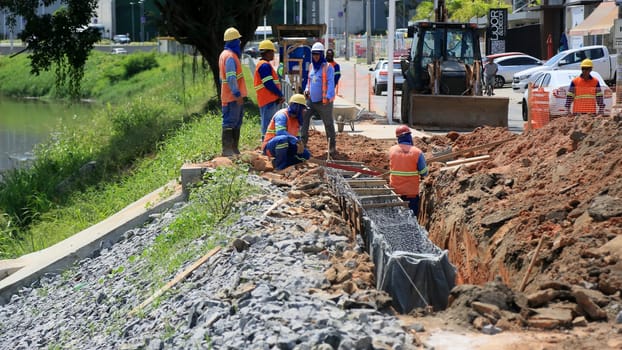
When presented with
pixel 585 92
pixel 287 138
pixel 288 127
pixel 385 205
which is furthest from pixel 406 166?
pixel 585 92

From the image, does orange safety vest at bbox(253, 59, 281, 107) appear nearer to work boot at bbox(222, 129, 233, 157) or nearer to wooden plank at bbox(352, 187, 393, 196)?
work boot at bbox(222, 129, 233, 157)

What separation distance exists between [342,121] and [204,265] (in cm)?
1202

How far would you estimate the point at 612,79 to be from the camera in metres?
38.4

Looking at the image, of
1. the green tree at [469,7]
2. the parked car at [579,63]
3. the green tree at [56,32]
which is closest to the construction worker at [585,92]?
the green tree at [56,32]

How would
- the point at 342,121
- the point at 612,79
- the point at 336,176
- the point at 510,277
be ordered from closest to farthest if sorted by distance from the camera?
the point at 510,277 → the point at 336,176 → the point at 342,121 → the point at 612,79

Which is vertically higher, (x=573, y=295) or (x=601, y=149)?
(x=601, y=149)

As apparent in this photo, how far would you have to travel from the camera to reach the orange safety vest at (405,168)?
482 inches

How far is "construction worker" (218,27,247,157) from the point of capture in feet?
47.0

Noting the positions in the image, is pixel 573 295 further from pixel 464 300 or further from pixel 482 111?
pixel 482 111

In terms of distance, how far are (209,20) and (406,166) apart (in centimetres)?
1537

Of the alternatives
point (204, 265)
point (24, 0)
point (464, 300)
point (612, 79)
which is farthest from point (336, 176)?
point (612, 79)

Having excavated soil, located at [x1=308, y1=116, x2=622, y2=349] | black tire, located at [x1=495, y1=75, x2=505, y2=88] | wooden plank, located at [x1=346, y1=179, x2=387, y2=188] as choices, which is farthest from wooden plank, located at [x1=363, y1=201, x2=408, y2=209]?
black tire, located at [x1=495, y1=75, x2=505, y2=88]

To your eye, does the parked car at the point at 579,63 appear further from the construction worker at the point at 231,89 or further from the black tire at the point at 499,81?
the construction worker at the point at 231,89

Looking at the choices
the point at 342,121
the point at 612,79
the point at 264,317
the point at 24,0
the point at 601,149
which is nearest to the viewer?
the point at 264,317
